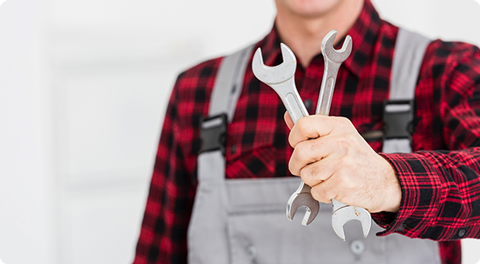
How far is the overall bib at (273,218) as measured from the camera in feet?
2.27

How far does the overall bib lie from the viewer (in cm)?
69

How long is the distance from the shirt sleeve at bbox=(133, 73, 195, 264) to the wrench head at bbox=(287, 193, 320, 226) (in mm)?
459

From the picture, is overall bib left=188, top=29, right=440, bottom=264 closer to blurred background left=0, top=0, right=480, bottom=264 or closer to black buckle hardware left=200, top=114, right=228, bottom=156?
black buckle hardware left=200, top=114, right=228, bottom=156

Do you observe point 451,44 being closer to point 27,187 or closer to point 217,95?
point 217,95

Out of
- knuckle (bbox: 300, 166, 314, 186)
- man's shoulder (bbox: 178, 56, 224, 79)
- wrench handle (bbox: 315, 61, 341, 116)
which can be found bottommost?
man's shoulder (bbox: 178, 56, 224, 79)

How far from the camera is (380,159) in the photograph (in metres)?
0.50

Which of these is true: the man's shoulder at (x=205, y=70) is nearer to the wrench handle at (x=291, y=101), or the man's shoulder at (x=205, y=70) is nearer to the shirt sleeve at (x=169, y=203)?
the shirt sleeve at (x=169, y=203)

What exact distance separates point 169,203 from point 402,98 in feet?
1.63

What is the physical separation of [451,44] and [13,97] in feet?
4.13

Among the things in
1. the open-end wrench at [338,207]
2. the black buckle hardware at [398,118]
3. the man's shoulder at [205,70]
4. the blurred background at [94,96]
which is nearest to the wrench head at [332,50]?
the open-end wrench at [338,207]

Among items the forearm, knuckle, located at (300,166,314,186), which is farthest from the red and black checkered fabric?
knuckle, located at (300,166,314,186)

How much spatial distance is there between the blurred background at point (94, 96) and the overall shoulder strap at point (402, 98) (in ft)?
2.62

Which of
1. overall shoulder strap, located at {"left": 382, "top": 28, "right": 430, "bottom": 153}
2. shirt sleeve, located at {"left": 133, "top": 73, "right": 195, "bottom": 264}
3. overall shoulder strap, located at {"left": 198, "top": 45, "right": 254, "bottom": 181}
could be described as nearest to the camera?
overall shoulder strap, located at {"left": 382, "top": 28, "right": 430, "bottom": 153}

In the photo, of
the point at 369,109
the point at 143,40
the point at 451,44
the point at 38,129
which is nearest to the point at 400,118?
the point at 369,109
